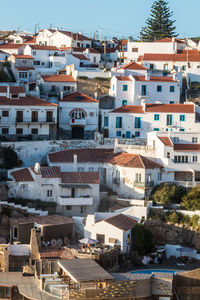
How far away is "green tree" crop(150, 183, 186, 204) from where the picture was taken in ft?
180

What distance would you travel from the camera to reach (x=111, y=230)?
50312 mm

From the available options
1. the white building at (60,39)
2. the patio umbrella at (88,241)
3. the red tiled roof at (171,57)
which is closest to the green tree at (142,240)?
the patio umbrella at (88,241)

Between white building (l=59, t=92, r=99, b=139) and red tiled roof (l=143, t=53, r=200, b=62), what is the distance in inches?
489

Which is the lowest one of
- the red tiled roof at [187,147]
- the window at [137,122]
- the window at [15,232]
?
the window at [15,232]

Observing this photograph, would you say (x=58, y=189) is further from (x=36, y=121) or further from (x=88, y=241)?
(x=36, y=121)

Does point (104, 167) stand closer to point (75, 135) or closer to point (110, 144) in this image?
point (110, 144)

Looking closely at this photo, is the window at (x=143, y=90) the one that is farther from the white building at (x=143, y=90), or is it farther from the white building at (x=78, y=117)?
the white building at (x=78, y=117)

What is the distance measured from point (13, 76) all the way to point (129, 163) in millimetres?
20290

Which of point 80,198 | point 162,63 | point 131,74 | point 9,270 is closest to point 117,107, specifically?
point 131,74

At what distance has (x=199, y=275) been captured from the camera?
140 ft

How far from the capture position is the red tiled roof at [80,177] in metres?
55.9

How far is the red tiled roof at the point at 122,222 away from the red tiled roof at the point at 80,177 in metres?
4.35

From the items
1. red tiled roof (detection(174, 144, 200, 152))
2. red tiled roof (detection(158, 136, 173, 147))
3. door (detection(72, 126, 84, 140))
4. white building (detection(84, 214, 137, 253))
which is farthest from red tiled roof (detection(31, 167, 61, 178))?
door (detection(72, 126, 84, 140))

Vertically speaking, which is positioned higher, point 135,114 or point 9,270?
point 135,114
